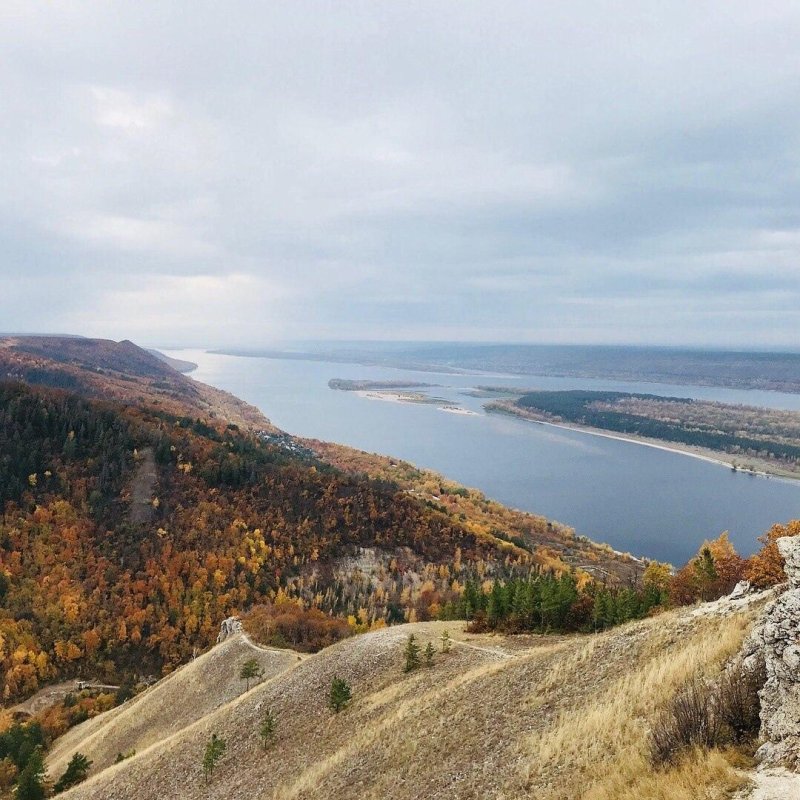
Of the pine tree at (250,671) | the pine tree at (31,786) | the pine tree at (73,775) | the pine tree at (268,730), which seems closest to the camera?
the pine tree at (268,730)

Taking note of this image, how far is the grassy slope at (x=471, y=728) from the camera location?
13102 millimetres

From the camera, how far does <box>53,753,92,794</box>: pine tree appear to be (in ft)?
102

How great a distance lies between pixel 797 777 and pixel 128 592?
7831cm

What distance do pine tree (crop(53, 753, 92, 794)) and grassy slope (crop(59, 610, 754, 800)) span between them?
149 inches

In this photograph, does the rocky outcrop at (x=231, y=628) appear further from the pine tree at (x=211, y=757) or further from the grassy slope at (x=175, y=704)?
the pine tree at (x=211, y=757)

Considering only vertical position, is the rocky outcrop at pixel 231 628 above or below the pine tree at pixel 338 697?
below

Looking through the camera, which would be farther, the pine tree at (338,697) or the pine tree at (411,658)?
the pine tree at (411,658)

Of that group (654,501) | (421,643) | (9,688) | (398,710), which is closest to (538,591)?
(421,643)

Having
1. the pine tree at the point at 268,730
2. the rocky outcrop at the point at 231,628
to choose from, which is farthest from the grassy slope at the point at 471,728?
the rocky outcrop at the point at 231,628

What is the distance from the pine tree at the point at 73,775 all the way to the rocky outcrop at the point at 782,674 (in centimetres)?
3716

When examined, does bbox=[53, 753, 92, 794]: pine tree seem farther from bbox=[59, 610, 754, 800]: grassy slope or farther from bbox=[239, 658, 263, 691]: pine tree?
bbox=[239, 658, 263, 691]: pine tree

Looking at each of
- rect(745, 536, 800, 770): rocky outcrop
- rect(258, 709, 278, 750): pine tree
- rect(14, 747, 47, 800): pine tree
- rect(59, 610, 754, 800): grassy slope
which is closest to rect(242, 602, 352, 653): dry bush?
rect(59, 610, 754, 800): grassy slope

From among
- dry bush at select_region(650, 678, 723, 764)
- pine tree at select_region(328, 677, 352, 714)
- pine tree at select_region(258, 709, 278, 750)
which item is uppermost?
dry bush at select_region(650, 678, 723, 764)

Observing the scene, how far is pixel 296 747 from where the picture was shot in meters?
22.7
